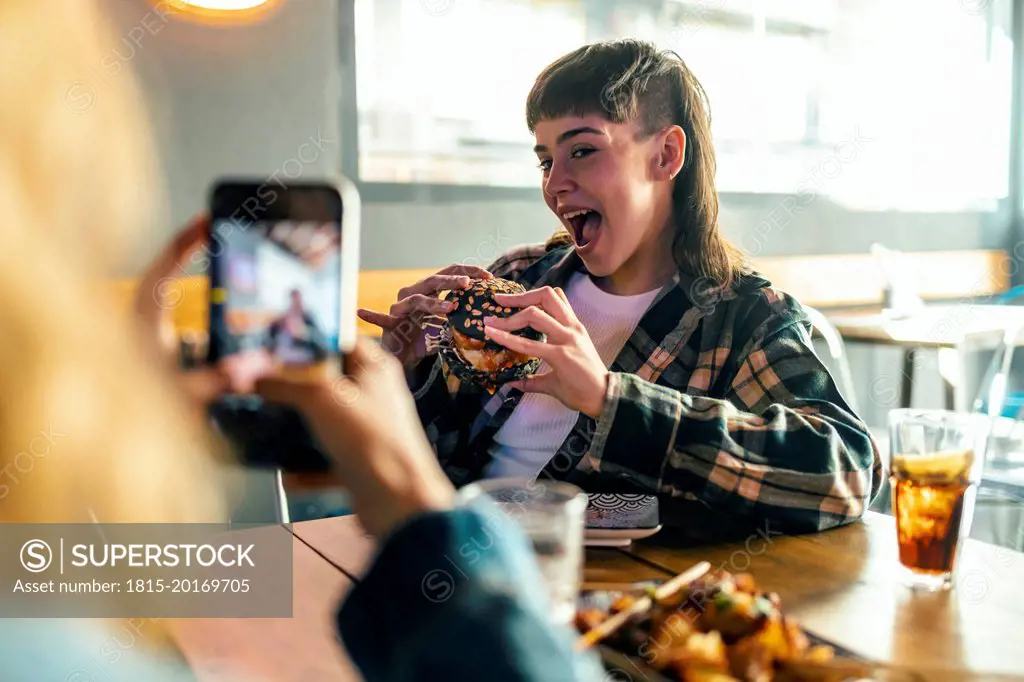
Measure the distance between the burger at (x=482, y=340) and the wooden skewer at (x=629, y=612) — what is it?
1.41 feet

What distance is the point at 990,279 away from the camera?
3.88 metres

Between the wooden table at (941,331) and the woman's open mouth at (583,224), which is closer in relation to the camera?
the woman's open mouth at (583,224)

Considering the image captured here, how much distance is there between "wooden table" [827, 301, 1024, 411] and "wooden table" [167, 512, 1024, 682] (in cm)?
168

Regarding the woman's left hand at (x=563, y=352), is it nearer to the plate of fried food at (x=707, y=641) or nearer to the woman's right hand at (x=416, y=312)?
the woman's right hand at (x=416, y=312)

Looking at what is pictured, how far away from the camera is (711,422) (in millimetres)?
938

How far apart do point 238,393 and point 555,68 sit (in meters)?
1.06

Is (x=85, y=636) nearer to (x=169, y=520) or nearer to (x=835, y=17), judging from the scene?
(x=169, y=520)

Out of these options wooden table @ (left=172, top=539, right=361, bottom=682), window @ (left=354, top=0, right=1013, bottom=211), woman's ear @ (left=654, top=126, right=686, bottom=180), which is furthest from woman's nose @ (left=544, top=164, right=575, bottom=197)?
window @ (left=354, top=0, right=1013, bottom=211)

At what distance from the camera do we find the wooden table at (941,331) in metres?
2.46

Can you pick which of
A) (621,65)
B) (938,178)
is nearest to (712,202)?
(621,65)

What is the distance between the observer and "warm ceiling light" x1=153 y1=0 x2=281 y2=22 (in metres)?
0.63

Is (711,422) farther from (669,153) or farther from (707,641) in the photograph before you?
(669,153)

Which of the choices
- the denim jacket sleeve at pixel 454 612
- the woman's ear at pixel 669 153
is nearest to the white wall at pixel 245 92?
the denim jacket sleeve at pixel 454 612

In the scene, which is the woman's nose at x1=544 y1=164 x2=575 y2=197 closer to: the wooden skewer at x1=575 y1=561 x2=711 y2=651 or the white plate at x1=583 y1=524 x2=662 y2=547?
the white plate at x1=583 y1=524 x2=662 y2=547
